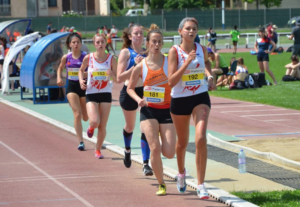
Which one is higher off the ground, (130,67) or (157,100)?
(130,67)

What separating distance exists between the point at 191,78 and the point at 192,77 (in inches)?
0.7

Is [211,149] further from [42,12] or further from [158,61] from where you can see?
[42,12]

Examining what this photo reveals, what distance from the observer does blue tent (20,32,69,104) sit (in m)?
19.6

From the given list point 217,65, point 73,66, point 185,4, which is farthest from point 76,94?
point 185,4

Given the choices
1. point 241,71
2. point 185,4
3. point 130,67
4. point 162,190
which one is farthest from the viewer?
point 185,4

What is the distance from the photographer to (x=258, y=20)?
61.6 metres

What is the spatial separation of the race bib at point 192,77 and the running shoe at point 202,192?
3.92ft

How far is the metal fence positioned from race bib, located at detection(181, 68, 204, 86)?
53351 mm

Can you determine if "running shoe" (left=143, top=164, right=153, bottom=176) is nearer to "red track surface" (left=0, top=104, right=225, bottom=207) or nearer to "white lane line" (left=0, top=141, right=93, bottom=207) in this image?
"red track surface" (left=0, top=104, right=225, bottom=207)

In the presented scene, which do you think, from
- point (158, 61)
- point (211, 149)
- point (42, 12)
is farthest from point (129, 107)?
point (42, 12)

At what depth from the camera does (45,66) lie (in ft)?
65.9

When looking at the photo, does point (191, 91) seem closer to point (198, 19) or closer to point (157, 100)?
point (157, 100)

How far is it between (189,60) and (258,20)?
5583 centimetres

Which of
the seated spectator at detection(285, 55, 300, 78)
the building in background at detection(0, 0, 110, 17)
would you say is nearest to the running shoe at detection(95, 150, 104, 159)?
the seated spectator at detection(285, 55, 300, 78)
